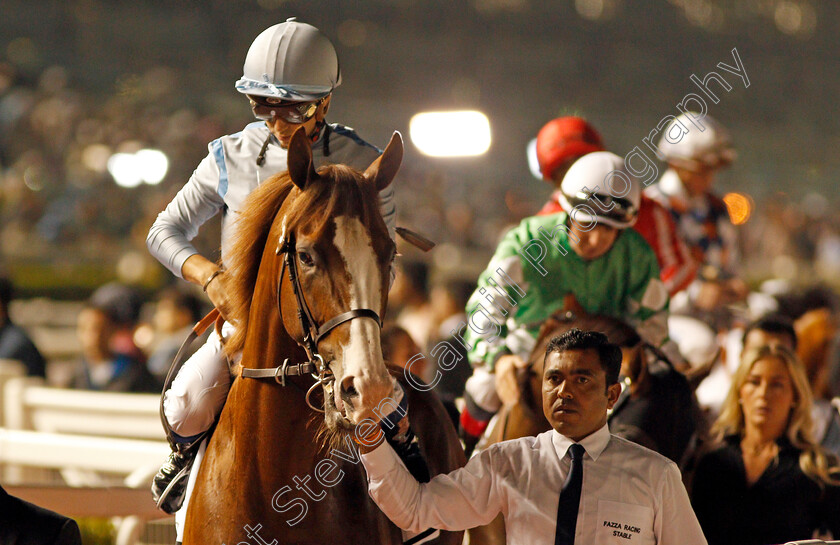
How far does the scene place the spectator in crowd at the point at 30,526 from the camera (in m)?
2.01

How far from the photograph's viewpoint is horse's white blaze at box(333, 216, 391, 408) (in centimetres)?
186

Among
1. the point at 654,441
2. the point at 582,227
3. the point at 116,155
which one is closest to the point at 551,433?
the point at 654,441

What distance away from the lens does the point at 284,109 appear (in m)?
2.46

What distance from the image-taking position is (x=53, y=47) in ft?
42.9

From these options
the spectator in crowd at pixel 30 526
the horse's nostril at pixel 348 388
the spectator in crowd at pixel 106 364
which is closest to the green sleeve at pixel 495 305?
→ the horse's nostril at pixel 348 388

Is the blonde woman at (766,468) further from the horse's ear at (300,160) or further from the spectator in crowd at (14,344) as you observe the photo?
the spectator in crowd at (14,344)

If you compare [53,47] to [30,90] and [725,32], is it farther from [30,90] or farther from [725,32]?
[725,32]

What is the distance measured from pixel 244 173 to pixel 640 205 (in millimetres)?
2466

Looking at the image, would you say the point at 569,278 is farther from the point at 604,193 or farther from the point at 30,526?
the point at 30,526

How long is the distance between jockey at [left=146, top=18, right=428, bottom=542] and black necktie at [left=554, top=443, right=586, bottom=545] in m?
0.45

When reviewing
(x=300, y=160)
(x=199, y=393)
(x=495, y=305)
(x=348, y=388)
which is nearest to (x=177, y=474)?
(x=199, y=393)

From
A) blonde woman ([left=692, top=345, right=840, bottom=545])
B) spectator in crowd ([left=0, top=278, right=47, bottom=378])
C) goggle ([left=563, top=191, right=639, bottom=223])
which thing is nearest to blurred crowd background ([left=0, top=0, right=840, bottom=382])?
spectator in crowd ([left=0, top=278, right=47, bottom=378])

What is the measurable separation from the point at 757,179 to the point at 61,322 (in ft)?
33.6

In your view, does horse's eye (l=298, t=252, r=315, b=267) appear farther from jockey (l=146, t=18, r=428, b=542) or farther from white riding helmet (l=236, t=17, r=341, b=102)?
white riding helmet (l=236, t=17, r=341, b=102)
